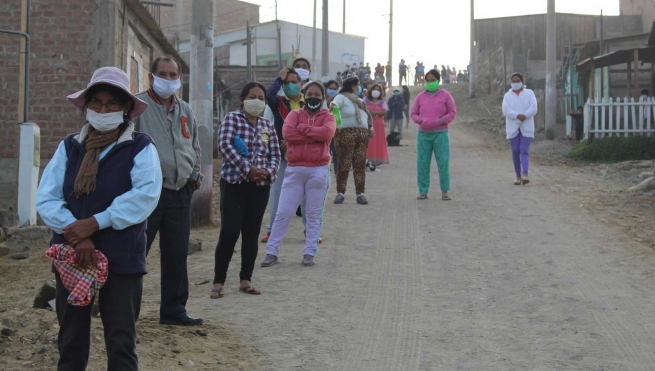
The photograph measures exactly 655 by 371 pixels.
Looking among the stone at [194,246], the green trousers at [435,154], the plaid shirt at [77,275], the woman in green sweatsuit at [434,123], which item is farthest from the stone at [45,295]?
the green trousers at [435,154]

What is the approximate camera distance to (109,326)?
4121 millimetres

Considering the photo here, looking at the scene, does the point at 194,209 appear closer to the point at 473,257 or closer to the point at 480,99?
the point at 473,257

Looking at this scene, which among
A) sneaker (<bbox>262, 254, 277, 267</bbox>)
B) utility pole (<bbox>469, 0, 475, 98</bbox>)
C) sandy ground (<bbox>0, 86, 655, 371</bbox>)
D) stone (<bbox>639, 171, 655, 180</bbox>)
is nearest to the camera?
sandy ground (<bbox>0, 86, 655, 371</bbox>)

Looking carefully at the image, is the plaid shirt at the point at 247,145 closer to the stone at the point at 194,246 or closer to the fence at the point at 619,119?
the stone at the point at 194,246

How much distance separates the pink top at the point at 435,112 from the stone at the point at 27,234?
5371 millimetres

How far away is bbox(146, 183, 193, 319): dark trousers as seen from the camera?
19.6 ft

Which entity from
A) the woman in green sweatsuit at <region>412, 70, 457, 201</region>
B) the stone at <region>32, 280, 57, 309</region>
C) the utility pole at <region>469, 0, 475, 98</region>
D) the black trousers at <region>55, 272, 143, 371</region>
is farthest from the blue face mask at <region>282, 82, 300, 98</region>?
the utility pole at <region>469, 0, 475, 98</region>

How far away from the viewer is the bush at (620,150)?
65.0 ft

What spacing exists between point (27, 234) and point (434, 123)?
227 inches

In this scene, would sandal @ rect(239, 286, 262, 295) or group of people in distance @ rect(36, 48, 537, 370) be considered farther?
sandal @ rect(239, 286, 262, 295)

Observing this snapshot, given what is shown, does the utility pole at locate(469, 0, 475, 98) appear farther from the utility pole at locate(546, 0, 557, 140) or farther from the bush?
the bush

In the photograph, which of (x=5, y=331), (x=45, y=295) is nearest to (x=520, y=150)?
(x=45, y=295)

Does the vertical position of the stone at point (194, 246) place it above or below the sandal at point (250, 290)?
above

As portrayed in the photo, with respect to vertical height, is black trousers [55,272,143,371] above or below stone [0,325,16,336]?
above
